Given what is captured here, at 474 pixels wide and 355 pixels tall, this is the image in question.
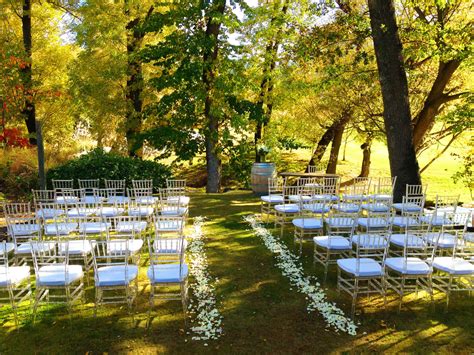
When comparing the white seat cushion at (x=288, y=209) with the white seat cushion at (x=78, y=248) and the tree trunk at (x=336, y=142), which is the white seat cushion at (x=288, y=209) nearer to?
the white seat cushion at (x=78, y=248)

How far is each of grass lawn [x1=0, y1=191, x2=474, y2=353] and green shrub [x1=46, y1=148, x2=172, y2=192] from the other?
9021mm

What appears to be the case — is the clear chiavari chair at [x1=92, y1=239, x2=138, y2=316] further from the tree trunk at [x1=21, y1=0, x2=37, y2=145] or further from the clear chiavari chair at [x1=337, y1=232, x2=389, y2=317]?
the tree trunk at [x1=21, y1=0, x2=37, y2=145]

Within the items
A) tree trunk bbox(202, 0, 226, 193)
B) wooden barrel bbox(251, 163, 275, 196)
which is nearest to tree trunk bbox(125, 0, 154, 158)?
tree trunk bbox(202, 0, 226, 193)

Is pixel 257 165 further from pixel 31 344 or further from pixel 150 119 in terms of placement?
pixel 31 344

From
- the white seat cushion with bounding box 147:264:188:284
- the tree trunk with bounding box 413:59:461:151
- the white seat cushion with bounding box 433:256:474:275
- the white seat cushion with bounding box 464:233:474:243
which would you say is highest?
the tree trunk with bounding box 413:59:461:151

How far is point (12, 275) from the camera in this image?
5.88m

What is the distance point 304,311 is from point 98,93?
50.6 ft

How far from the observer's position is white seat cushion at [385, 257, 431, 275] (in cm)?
604

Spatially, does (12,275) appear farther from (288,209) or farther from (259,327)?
(288,209)

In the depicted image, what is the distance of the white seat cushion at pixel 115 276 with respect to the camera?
5699mm

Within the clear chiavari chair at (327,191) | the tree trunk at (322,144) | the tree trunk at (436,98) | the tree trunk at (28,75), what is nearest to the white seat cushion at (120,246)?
the clear chiavari chair at (327,191)

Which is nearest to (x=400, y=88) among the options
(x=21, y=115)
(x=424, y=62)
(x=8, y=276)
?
(x=424, y=62)

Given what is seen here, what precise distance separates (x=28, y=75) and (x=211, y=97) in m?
9.68

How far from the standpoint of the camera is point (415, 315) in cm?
607
